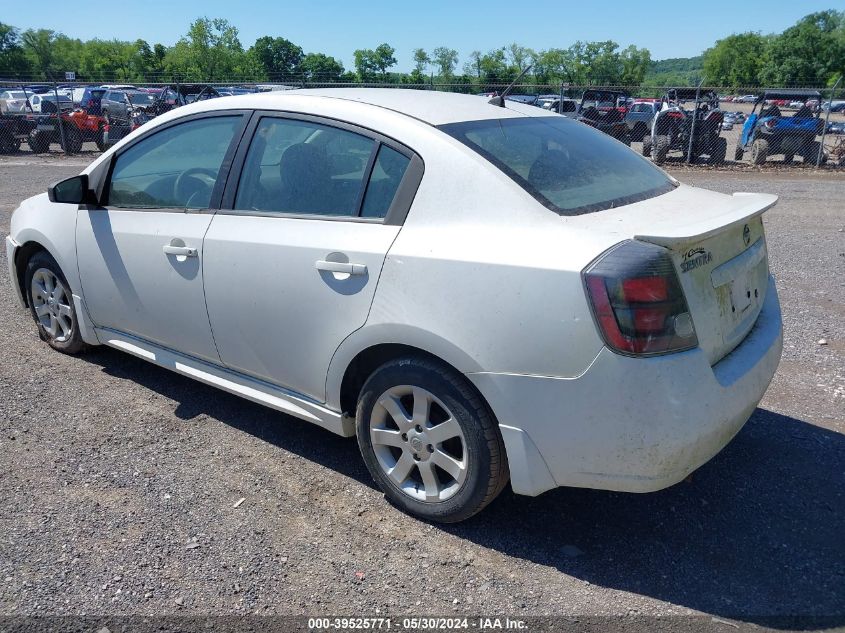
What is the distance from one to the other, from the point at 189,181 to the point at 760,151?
17531 mm

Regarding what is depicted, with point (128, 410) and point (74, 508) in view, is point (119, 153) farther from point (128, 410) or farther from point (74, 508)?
point (74, 508)

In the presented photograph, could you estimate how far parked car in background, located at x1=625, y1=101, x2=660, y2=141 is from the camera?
20.3m

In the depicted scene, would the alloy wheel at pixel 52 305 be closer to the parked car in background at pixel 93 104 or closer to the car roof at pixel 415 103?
the car roof at pixel 415 103

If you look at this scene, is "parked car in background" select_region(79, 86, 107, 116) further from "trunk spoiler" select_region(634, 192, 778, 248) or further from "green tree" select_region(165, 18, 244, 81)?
"green tree" select_region(165, 18, 244, 81)

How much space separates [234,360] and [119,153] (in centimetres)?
156

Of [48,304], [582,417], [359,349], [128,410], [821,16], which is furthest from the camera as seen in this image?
[821,16]

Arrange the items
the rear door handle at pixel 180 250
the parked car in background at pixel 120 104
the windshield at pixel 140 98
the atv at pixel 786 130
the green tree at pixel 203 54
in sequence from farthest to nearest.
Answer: the green tree at pixel 203 54 < the windshield at pixel 140 98 < the parked car in background at pixel 120 104 < the atv at pixel 786 130 < the rear door handle at pixel 180 250

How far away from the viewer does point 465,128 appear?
318 cm

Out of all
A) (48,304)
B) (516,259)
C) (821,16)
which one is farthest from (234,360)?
(821,16)

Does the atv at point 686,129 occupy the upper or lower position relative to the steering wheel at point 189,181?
lower

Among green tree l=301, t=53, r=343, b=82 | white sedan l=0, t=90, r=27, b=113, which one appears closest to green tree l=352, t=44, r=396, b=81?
green tree l=301, t=53, r=343, b=82

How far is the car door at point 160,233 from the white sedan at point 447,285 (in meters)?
→ 0.01

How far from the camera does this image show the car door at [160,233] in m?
3.66

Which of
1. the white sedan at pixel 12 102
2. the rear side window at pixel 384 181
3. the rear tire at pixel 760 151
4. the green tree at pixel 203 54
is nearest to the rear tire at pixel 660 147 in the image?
the rear tire at pixel 760 151
